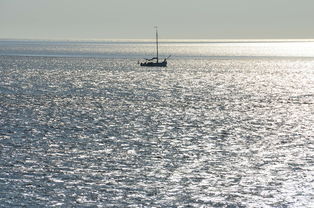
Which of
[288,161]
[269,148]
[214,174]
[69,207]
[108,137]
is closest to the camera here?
[69,207]

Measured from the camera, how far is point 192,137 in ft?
159

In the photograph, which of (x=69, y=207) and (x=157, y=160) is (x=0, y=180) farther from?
(x=157, y=160)

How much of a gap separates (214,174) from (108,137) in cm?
1483

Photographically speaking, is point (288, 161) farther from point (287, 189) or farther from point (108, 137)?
point (108, 137)

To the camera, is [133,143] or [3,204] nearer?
[3,204]

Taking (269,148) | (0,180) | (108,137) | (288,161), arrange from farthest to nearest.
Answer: (108,137)
(269,148)
(288,161)
(0,180)

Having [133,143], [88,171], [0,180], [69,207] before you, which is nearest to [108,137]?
[133,143]

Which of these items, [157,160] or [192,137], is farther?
[192,137]

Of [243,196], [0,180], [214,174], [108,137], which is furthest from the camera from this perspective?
[108,137]

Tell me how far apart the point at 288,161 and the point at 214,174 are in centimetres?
657

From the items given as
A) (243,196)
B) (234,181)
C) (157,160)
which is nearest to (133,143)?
(157,160)

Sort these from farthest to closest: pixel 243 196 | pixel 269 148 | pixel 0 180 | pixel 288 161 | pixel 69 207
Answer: pixel 269 148
pixel 288 161
pixel 0 180
pixel 243 196
pixel 69 207

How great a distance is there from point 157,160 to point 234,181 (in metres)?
7.15

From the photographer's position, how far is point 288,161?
39031mm
